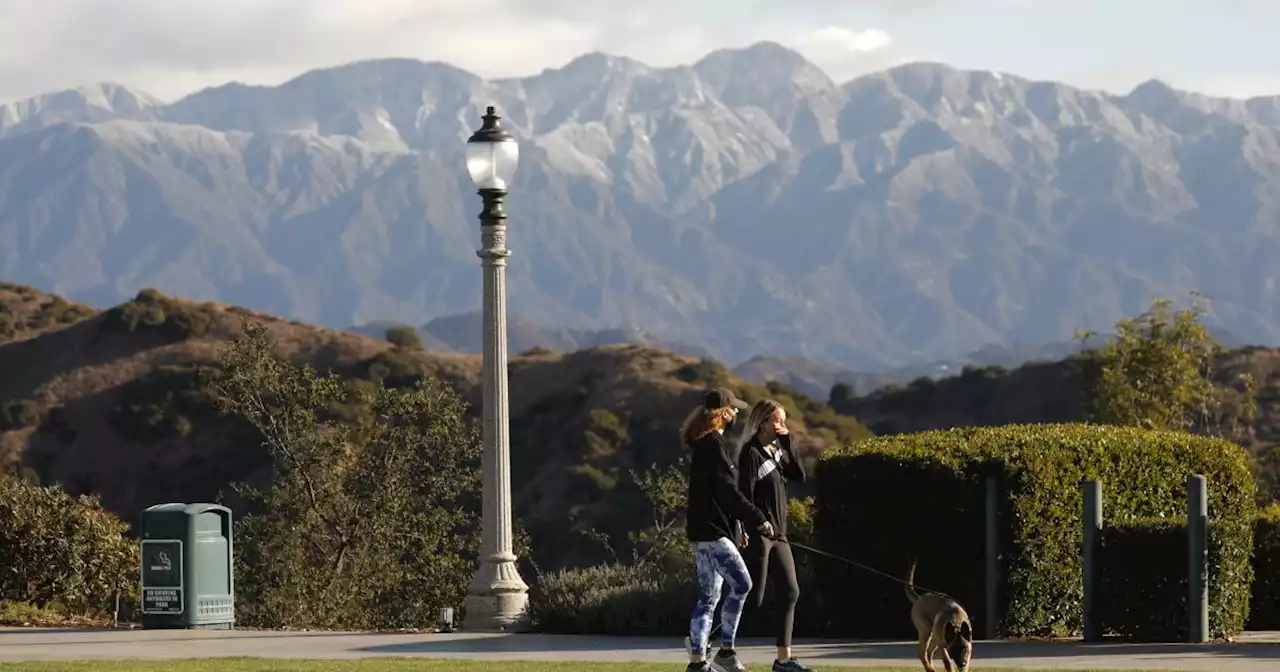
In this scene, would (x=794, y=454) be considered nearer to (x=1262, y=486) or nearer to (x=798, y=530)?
(x=798, y=530)

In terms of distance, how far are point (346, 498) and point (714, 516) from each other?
45.5ft

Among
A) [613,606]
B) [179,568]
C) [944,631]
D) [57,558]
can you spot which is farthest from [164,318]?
[944,631]

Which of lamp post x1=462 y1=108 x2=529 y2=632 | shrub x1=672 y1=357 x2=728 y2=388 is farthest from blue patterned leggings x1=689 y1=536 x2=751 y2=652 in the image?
shrub x1=672 y1=357 x2=728 y2=388

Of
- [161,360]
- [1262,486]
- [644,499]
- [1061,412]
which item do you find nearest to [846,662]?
[1262,486]

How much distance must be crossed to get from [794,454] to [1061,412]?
75252 mm

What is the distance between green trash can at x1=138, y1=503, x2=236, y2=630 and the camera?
18875 millimetres

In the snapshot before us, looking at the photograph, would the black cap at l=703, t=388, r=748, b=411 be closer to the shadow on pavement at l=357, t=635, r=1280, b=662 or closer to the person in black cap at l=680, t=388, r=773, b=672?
the person in black cap at l=680, t=388, r=773, b=672

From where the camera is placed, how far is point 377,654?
16.2 metres

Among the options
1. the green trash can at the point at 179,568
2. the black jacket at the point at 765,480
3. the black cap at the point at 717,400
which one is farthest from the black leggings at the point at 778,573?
the green trash can at the point at 179,568

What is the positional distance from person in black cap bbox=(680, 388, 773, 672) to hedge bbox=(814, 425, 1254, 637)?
11.1 feet

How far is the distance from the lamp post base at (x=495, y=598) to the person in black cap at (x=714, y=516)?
5.08 meters

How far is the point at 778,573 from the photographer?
1365 centimetres

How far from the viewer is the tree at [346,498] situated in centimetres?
2569

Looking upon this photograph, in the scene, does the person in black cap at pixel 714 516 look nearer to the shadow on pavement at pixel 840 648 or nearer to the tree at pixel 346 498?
the shadow on pavement at pixel 840 648
